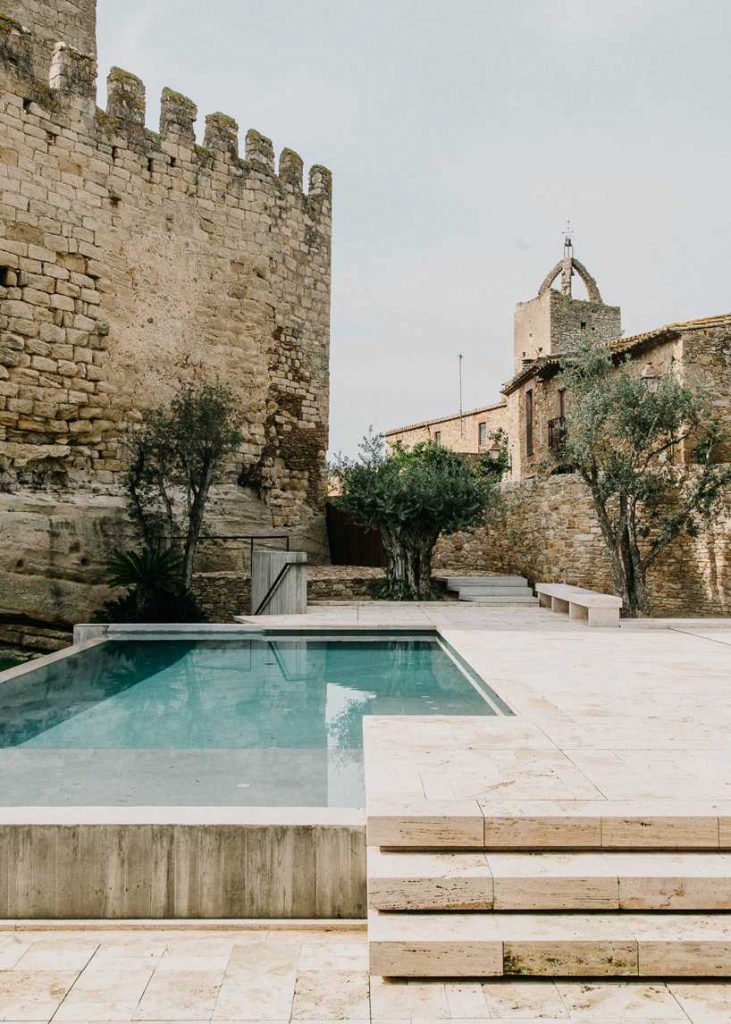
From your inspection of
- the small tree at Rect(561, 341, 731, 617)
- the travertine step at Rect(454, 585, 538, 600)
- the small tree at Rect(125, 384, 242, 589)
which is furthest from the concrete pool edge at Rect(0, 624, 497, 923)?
the travertine step at Rect(454, 585, 538, 600)

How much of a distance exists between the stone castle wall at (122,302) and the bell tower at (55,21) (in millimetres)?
29

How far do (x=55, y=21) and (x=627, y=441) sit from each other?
12469mm

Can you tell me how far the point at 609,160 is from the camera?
43.9 ft

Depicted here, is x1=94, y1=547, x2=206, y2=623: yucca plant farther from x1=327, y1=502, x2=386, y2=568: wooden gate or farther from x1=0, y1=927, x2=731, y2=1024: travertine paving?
x1=0, y1=927, x2=731, y2=1024: travertine paving

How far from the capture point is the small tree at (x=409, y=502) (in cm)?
1298

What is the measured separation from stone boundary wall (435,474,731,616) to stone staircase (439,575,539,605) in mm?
1342

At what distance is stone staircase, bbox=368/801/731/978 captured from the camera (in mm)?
2467

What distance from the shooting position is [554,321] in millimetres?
32188

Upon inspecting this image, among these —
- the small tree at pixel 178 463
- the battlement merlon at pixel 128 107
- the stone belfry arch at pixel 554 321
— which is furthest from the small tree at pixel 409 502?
the stone belfry arch at pixel 554 321

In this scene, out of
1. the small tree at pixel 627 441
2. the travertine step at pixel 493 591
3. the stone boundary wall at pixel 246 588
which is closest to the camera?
the small tree at pixel 627 441

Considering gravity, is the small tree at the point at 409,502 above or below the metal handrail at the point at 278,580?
above

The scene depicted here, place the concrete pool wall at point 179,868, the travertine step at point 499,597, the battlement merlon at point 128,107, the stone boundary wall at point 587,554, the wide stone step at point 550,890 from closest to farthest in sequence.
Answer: the wide stone step at point 550,890 < the concrete pool wall at point 179,868 < the battlement merlon at point 128,107 < the travertine step at point 499,597 < the stone boundary wall at point 587,554

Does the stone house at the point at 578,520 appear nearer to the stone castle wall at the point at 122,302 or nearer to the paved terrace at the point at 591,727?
the stone castle wall at the point at 122,302

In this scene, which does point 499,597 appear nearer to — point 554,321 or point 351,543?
point 351,543
